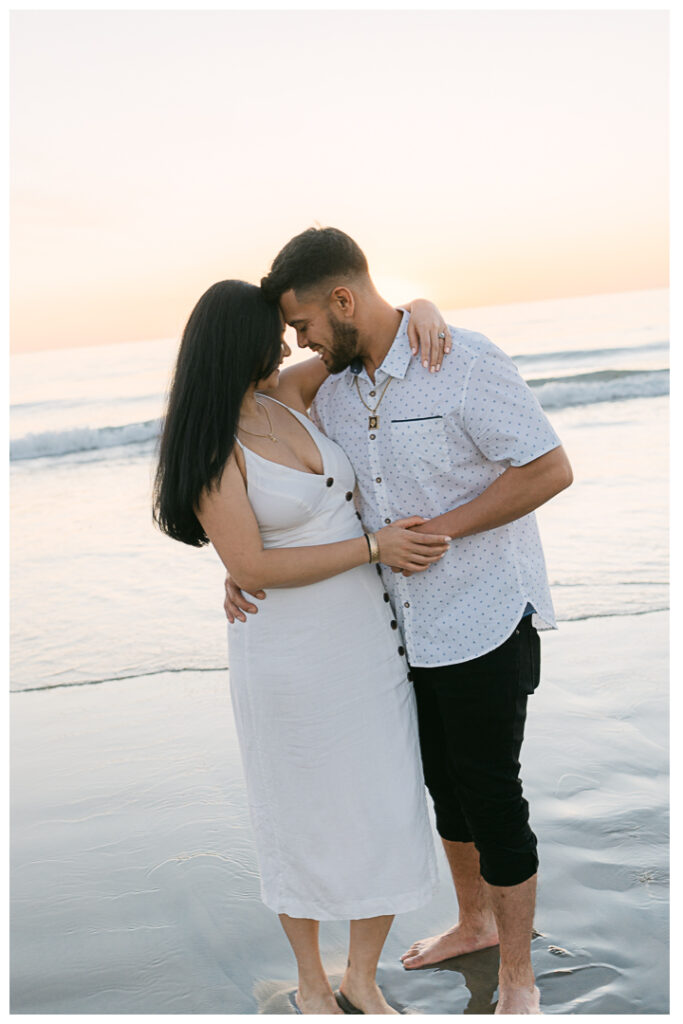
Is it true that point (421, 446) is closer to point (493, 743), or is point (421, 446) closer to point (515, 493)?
point (515, 493)

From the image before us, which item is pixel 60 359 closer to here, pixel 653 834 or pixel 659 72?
pixel 659 72

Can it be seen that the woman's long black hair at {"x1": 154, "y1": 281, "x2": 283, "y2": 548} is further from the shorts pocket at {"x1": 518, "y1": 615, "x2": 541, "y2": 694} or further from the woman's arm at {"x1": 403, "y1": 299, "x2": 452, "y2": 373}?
the shorts pocket at {"x1": 518, "y1": 615, "x2": 541, "y2": 694}

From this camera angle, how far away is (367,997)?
2.56 meters

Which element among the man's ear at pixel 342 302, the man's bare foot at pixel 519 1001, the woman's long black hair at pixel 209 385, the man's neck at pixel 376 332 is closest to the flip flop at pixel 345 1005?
the man's bare foot at pixel 519 1001

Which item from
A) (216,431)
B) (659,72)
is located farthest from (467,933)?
(659,72)

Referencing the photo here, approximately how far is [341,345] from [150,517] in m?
7.29

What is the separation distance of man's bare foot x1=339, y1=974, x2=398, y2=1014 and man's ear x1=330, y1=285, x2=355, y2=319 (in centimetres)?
183

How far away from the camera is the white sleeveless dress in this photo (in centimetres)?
248

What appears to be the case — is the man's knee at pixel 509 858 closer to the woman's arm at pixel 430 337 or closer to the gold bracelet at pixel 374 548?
the gold bracelet at pixel 374 548

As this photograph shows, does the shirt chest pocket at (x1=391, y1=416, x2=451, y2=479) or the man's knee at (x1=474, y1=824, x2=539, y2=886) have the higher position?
the shirt chest pocket at (x1=391, y1=416, x2=451, y2=479)

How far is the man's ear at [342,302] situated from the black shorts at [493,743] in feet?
3.15

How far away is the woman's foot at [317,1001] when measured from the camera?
256 cm

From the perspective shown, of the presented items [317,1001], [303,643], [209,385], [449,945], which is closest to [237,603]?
[303,643]

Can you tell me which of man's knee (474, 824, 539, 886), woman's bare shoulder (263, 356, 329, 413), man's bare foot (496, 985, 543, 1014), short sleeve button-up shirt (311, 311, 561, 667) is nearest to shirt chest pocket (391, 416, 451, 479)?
short sleeve button-up shirt (311, 311, 561, 667)
